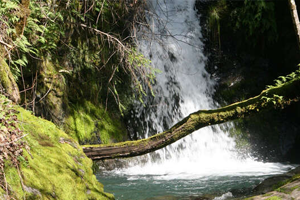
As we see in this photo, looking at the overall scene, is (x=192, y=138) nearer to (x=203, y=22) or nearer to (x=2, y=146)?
(x=203, y=22)

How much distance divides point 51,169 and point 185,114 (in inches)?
265

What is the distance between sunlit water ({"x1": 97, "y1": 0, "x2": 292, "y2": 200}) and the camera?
621 centimetres

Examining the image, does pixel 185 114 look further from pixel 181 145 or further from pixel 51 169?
pixel 51 169

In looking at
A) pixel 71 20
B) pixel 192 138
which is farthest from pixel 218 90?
pixel 71 20

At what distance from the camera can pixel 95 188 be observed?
3.67 meters

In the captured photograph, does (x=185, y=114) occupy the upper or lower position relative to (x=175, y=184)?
upper

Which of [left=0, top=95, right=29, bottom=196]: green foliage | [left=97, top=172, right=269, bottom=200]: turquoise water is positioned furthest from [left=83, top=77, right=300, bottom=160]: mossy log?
[left=0, top=95, right=29, bottom=196]: green foliage

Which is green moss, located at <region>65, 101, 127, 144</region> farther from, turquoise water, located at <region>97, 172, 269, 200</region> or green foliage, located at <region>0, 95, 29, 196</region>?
green foliage, located at <region>0, 95, 29, 196</region>

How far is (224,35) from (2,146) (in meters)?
9.40

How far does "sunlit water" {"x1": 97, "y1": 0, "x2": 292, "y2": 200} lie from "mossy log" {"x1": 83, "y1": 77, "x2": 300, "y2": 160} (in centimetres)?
139

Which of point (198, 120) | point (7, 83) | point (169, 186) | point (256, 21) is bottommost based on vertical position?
point (169, 186)

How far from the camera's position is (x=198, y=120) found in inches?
174

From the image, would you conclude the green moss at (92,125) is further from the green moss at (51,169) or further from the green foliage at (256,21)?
the green foliage at (256,21)

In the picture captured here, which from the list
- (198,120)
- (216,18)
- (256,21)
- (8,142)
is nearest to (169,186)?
(198,120)
